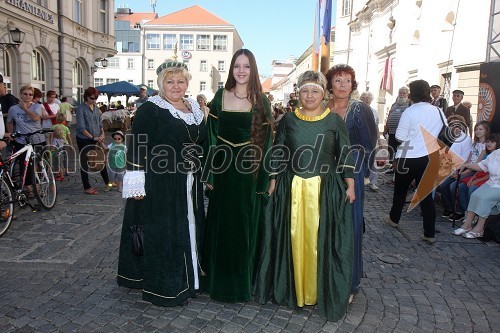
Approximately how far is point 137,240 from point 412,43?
19.1 meters

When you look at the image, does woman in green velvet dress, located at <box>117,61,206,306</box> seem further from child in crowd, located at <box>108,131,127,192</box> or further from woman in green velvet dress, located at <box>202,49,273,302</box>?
child in crowd, located at <box>108,131,127,192</box>

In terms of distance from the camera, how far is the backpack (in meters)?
5.22

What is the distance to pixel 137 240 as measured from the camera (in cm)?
326

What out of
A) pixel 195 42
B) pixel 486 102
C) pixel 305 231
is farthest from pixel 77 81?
pixel 195 42

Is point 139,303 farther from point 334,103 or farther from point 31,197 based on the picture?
point 31,197

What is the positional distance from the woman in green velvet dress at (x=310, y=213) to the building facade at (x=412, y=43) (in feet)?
33.5

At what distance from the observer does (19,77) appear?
15836mm

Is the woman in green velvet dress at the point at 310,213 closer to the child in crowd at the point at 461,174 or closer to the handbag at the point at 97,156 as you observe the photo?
the child in crowd at the point at 461,174

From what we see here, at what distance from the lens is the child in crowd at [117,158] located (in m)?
7.59

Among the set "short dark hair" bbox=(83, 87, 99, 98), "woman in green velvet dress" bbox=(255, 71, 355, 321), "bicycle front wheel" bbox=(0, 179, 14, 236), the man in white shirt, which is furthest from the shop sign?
"woman in green velvet dress" bbox=(255, 71, 355, 321)

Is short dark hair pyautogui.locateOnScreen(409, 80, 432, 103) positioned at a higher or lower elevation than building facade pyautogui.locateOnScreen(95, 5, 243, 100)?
lower

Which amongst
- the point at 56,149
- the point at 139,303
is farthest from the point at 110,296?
the point at 56,149

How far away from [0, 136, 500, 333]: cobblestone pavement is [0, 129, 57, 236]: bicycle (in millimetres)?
291

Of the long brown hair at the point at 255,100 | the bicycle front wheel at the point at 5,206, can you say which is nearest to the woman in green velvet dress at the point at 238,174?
the long brown hair at the point at 255,100
